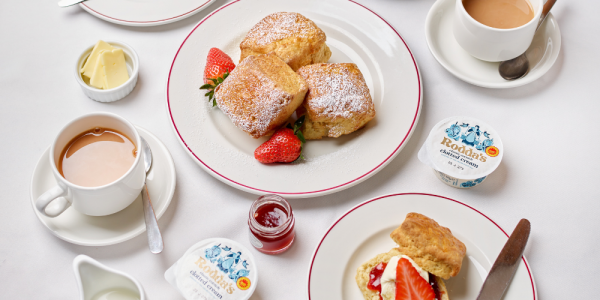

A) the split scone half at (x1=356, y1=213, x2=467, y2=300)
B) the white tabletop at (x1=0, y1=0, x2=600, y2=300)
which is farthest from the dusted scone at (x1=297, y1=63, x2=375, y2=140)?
the split scone half at (x1=356, y1=213, x2=467, y2=300)

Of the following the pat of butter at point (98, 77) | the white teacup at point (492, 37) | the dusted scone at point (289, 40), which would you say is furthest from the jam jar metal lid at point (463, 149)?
the pat of butter at point (98, 77)

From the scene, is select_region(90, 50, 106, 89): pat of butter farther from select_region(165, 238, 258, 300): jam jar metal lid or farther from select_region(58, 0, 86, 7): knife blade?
select_region(165, 238, 258, 300): jam jar metal lid

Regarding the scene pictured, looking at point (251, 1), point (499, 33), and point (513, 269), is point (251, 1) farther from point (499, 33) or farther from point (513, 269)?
point (513, 269)

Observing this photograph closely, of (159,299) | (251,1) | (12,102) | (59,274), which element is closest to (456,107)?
(251,1)

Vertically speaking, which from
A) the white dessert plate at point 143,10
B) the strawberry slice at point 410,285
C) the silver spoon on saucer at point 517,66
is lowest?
the strawberry slice at point 410,285

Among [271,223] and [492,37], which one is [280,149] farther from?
[492,37]

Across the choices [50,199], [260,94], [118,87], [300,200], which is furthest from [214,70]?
[50,199]

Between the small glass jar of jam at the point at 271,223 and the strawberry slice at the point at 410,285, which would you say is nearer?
the strawberry slice at the point at 410,285

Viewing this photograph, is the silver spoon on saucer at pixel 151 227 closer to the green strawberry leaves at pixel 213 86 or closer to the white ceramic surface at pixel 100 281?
the white ceramic surface at pixel 100 281
